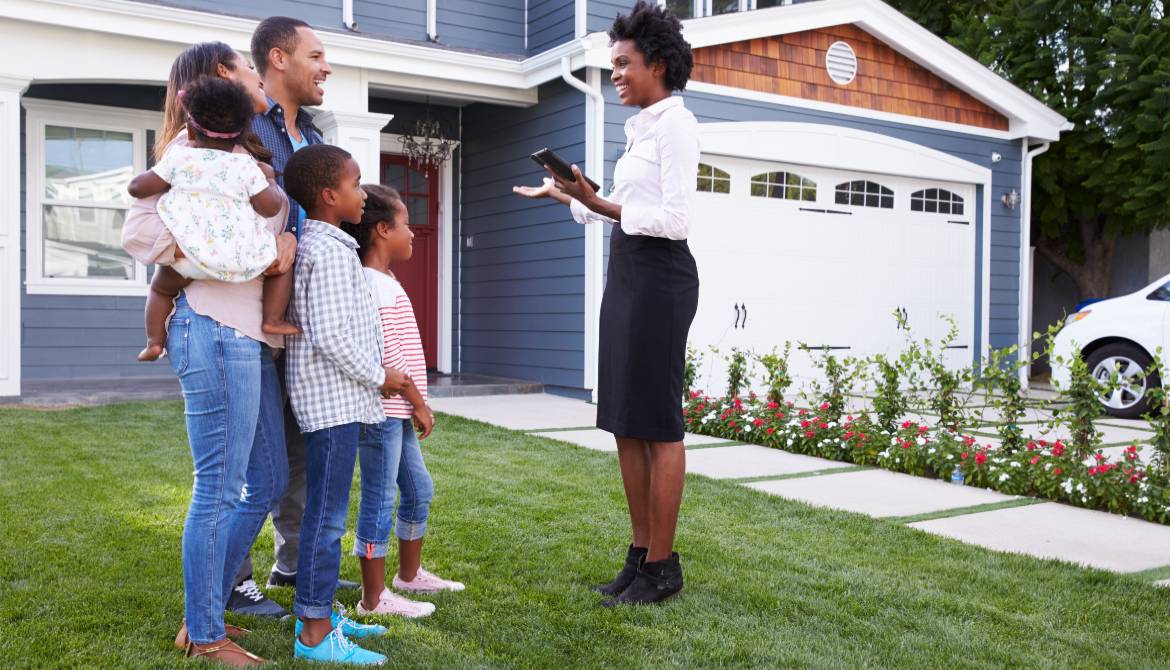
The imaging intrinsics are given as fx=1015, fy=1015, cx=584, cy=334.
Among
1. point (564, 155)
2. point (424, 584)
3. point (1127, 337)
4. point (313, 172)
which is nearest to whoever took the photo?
point (313, 172)

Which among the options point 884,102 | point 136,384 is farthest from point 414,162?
point 884,102

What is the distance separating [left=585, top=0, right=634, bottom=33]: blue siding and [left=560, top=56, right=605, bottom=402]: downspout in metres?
0.81

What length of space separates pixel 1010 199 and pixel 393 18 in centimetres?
683

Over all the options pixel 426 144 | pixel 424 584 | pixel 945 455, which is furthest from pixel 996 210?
pixel 424 584

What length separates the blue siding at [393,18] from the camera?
9289 mm

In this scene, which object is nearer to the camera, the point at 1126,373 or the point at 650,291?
the point at 650,291

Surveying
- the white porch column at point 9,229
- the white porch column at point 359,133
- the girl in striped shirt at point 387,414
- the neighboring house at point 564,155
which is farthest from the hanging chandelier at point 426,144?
the girl in striped shirt at point 387,414

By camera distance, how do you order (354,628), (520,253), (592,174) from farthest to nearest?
(520,253), (592,174), (354,628)

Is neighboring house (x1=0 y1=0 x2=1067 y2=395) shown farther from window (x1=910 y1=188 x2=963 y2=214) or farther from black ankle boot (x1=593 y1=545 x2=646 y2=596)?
black ankle boot (x1=593 y1=545 x2=646 y2=596)

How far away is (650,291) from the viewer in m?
3.03

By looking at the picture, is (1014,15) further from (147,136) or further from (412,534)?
(412,534)

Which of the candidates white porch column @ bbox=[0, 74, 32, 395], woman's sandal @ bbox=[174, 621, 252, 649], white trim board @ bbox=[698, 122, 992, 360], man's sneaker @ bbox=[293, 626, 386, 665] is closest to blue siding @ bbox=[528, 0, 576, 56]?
white trim board @ bbox=[698, 122, 992, 360]

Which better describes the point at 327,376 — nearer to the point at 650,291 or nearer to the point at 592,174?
the point at 650,291

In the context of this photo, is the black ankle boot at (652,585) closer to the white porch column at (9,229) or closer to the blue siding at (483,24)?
the white porch column at (9,229)
